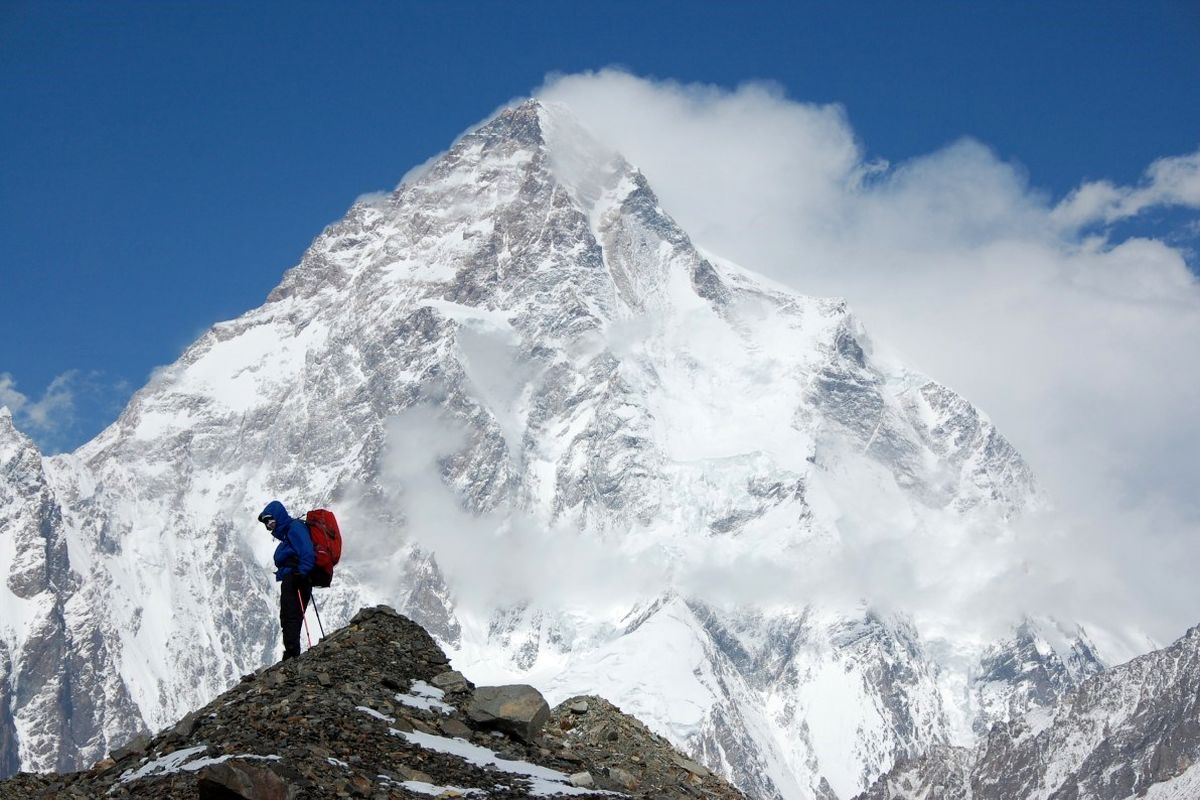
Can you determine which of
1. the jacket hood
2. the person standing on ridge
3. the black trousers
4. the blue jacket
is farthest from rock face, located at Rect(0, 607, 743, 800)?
the jacket hood

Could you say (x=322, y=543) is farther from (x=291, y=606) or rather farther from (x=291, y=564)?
(x=291, y=606)

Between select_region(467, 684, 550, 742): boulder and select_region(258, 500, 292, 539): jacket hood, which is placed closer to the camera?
select_region(467, 684, 550, 742): boulder

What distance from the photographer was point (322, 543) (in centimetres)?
3209

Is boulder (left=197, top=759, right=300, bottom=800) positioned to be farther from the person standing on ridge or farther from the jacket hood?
the jacket hood

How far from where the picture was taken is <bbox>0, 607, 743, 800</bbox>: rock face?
24.5m

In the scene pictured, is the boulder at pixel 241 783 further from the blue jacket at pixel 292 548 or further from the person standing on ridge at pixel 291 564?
the blue jacket at pixel 292 548

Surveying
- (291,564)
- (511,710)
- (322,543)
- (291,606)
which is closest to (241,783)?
(511,710)

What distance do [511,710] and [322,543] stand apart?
5688 mm

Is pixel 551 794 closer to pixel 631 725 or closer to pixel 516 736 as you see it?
pixel 516 736

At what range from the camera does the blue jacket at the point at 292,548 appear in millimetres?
31578

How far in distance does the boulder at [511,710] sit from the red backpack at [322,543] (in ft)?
14.9

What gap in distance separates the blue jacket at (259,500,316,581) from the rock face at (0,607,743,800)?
159 cm

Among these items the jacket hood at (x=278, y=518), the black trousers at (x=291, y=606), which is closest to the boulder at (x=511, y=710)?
the black trousers at (x=291, y=606)

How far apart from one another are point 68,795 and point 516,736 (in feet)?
24.8
